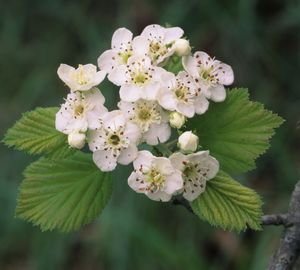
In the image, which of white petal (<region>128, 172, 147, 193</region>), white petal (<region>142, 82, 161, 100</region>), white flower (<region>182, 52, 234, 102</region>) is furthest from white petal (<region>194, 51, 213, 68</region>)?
white petal (<region>128, 172, 147, 193</region>)

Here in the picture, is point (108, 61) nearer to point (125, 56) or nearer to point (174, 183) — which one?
point (125, 56)

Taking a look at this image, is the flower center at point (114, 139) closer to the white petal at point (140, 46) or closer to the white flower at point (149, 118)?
the white flower at point (149, 118)

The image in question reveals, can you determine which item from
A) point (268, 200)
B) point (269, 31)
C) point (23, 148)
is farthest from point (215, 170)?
point (269, 31)

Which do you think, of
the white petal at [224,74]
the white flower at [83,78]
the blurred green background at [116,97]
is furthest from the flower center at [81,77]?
the blurred green background at [116,97]

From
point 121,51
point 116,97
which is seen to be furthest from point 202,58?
point 116,97

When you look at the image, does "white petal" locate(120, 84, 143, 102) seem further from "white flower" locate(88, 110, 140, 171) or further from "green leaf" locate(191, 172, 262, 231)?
"green leaf" locate(191, 172, 262, 231)
